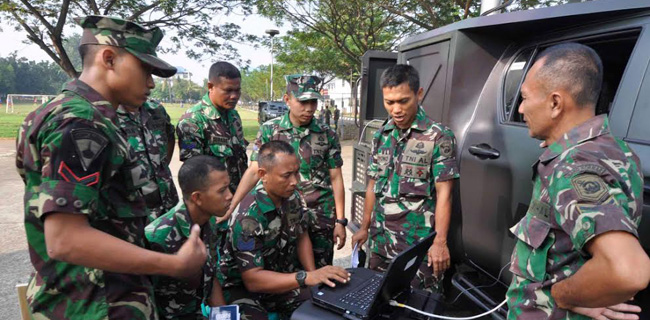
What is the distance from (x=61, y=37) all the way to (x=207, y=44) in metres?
3.76

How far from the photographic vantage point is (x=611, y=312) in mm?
1075

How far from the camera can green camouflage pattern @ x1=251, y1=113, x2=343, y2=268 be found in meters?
2.75

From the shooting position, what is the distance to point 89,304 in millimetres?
1120

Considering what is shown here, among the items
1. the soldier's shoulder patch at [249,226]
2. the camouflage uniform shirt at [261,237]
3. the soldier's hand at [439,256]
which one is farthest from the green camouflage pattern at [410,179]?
the soldier's shoulder patch at [249,226]

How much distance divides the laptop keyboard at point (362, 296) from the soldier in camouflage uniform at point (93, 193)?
57 cm

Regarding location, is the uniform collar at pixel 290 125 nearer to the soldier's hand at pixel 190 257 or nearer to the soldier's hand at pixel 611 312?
the soldier's hand at pixel 190 257

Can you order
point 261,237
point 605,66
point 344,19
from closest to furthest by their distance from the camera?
point 605,66 → point 261,237 → point 344,19

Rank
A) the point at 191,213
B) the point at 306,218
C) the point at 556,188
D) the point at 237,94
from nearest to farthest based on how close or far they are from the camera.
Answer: the point at 556,188 < the point at 191,213 < the point at 306,218 < the point at 237,94

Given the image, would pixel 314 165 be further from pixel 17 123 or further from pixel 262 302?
pixel 17 123

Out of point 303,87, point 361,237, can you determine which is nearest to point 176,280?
point 361,237

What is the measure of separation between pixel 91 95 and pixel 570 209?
134 centimetres

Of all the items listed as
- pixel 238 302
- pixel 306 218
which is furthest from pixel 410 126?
pixel 238 302

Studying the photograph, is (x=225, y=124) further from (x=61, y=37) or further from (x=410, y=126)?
(x=61, y=37)

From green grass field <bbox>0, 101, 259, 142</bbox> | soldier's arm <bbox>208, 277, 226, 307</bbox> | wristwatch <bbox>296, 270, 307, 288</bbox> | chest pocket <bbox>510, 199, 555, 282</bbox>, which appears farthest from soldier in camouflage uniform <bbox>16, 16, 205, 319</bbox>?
green grass field <bbox>0, 101, 259, 142</bbox>
